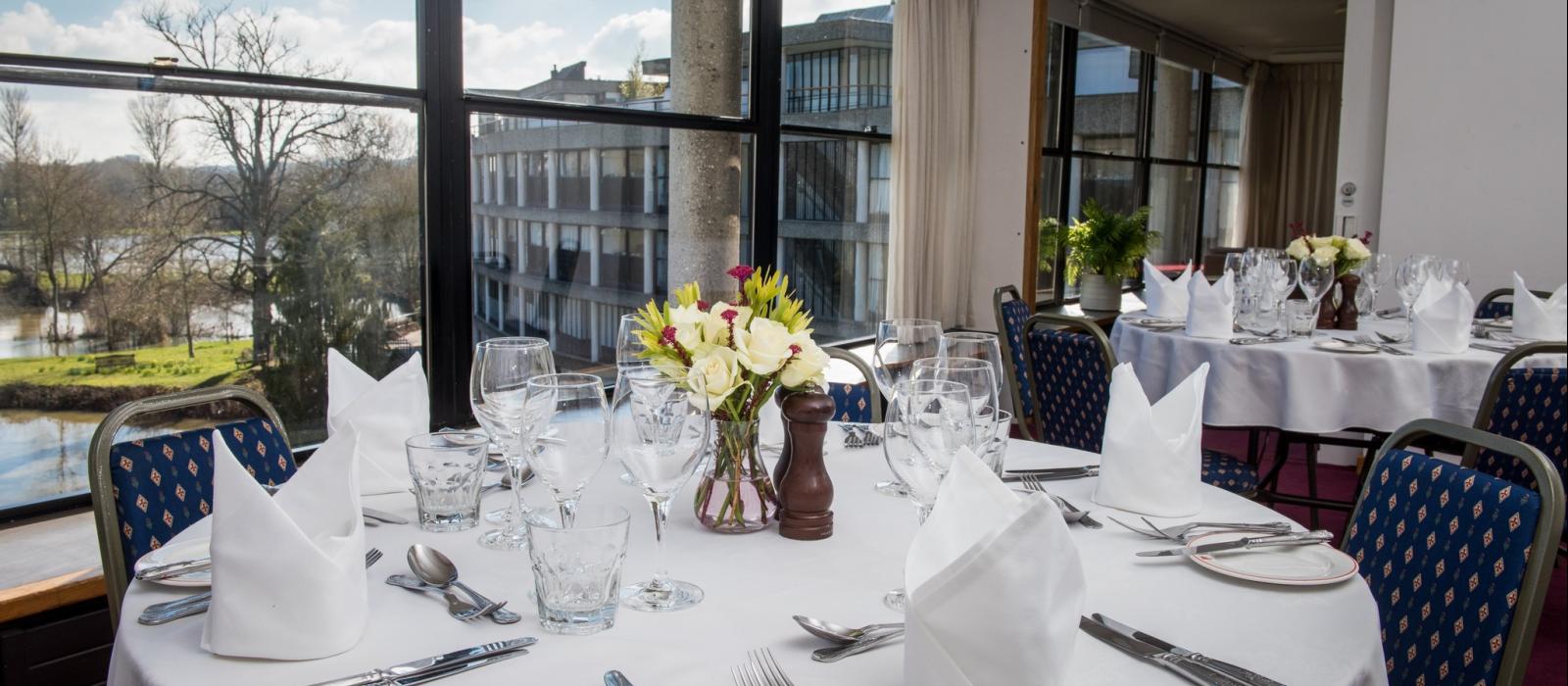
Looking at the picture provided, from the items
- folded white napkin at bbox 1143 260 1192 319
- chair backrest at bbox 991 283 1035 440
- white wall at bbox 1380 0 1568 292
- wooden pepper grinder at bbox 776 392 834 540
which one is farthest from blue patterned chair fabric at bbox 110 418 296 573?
white wall at bbox 1380 0 1568 292

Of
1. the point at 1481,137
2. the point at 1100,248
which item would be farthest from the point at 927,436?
the point at 1100,248

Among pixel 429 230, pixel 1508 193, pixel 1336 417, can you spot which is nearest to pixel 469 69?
pixel 429 230

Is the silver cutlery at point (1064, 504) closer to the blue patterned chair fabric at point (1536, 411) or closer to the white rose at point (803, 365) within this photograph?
the white rose at point (803, 365)

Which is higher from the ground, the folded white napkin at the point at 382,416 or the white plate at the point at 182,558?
the folded white napkin at the point at 382,416

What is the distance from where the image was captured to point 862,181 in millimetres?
5277

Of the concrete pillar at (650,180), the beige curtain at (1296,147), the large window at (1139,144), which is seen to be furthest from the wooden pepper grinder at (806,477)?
the beige curtain at (1296,147)

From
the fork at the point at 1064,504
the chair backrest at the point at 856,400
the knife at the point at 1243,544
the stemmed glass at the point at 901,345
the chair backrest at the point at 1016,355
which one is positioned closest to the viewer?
the knife at the point at 1243,544

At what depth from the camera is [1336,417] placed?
10.8ft

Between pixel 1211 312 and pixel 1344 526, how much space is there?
1294 millimetres

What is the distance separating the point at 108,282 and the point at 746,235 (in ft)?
8.20

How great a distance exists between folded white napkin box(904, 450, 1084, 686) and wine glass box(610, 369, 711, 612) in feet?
1.19

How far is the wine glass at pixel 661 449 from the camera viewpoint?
1260mm

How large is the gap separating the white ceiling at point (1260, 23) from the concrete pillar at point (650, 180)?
4.80 metres

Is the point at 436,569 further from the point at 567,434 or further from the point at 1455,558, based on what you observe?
the point at 1455,558
